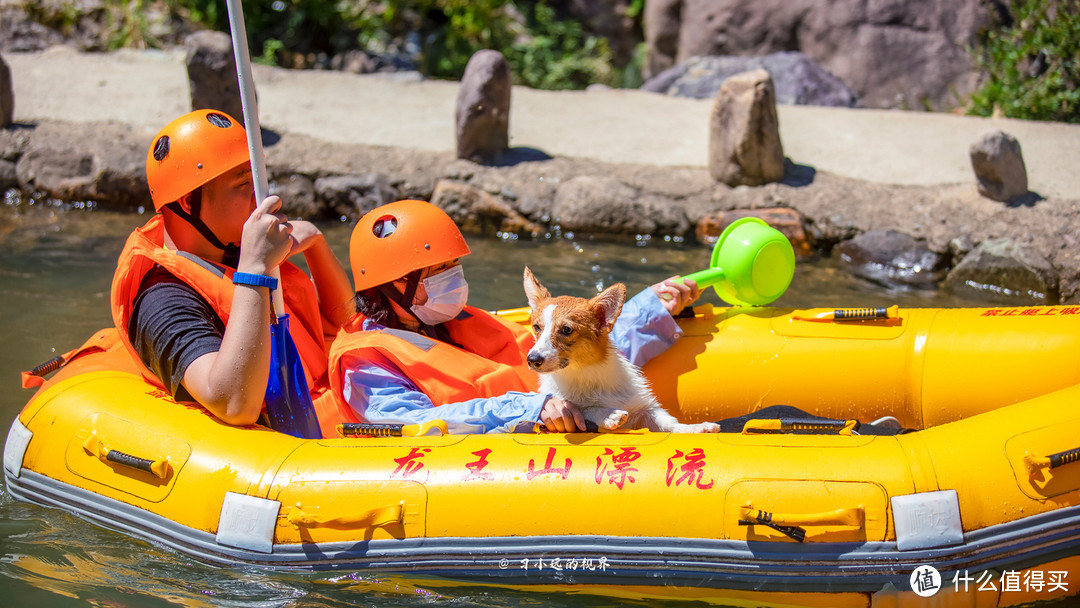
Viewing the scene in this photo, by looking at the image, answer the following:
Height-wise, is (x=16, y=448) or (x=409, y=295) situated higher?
(x=409, y=295)

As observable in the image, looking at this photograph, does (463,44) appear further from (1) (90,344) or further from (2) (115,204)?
(1) (90,344)

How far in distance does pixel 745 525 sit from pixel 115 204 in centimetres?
776

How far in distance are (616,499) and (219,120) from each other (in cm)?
195

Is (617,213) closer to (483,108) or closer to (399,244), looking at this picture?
(483,108)

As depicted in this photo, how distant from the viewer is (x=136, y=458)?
10.3ft

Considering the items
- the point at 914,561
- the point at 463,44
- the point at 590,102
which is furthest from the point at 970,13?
the point at 914,561

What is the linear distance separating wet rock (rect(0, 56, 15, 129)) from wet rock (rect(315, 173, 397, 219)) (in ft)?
11.4

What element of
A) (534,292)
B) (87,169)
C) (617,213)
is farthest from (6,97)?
(534,292)

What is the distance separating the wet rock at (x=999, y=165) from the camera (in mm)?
7133

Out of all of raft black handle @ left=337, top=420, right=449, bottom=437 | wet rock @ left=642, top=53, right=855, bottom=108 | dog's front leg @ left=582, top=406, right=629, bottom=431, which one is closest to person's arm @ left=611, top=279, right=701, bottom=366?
dog's front leg @ left=582, top=406, right=629, bottom=431

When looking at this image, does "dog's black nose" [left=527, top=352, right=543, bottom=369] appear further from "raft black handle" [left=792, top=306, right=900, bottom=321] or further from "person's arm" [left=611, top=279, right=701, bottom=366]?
"raft black handle" [left=792, top=306, right=900, bottom=321]

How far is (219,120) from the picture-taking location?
3.33 m

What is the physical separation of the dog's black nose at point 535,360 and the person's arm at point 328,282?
47.7 inches

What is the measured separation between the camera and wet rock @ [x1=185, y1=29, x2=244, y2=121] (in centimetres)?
883
